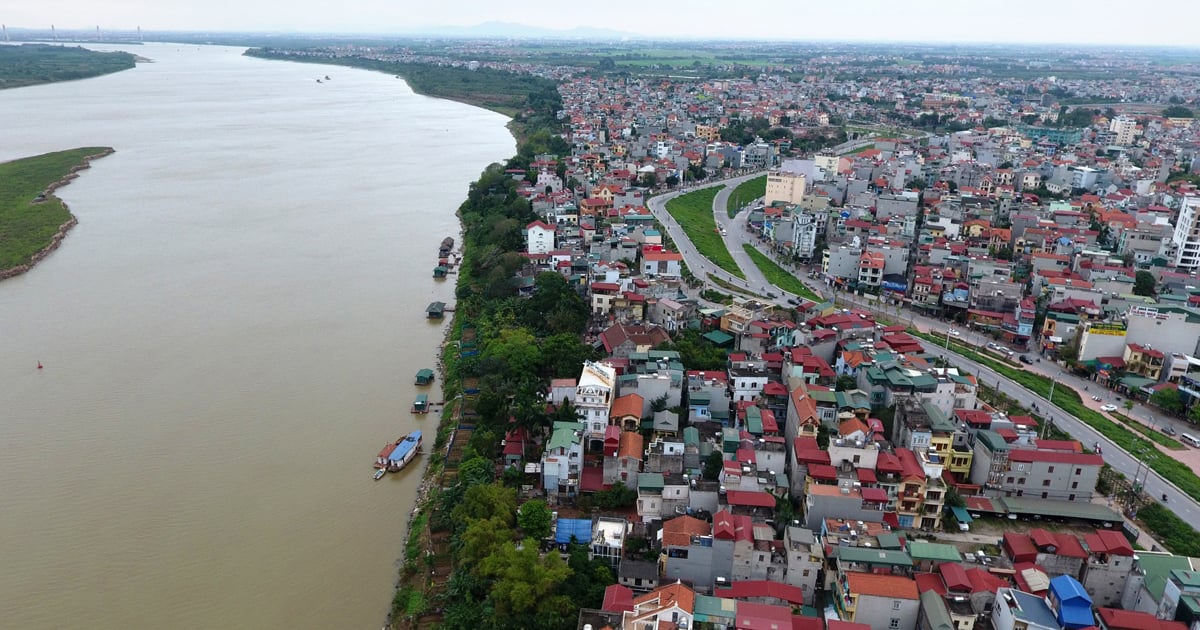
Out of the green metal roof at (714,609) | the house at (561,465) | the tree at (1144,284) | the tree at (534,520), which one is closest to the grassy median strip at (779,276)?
the tree at (1144,284)

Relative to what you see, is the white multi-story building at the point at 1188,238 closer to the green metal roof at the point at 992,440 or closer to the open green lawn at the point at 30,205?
the green metal roof at the point at 992,440

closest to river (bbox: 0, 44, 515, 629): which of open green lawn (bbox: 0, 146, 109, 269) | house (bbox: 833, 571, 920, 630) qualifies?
open green lawn (bbox: 0, 146, 109, 269)

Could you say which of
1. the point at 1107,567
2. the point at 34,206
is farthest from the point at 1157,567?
the point at 34,206

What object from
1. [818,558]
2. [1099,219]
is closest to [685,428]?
[818,558]

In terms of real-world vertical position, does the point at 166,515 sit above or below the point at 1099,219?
below

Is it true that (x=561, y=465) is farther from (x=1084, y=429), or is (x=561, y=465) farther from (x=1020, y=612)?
(x=1084, y=429)

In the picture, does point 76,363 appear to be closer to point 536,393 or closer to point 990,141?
point 536,393

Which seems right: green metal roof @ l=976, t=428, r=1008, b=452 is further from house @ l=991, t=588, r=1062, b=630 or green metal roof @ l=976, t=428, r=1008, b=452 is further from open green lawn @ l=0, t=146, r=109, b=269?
open green lawn @ l=0, t=146, r=109, b=269
